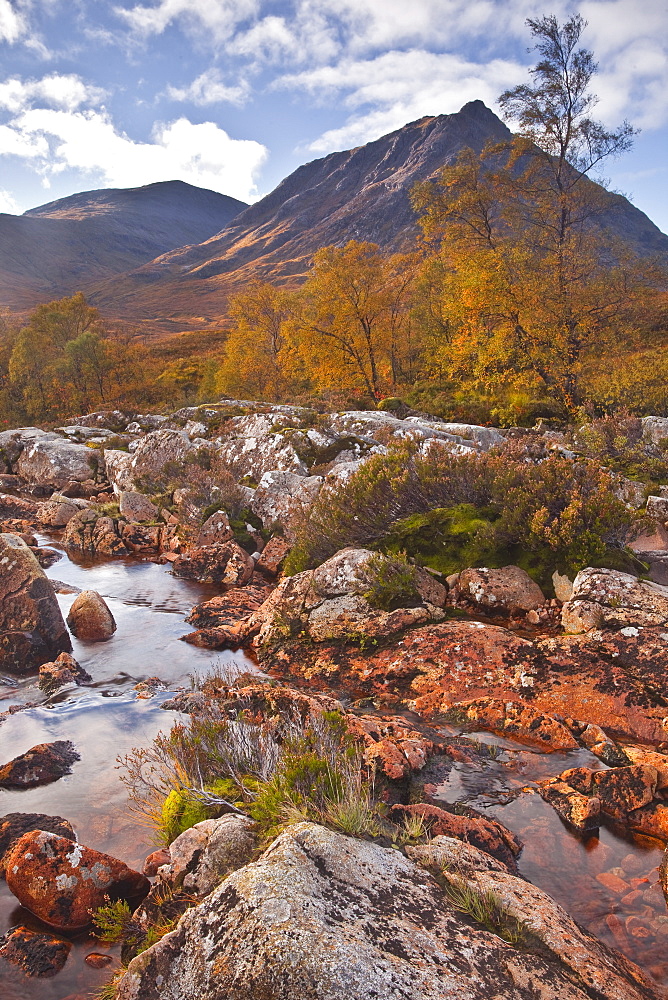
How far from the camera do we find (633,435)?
53.8 feet

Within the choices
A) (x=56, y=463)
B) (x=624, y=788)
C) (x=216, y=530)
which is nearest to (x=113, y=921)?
(x=624, y=788)

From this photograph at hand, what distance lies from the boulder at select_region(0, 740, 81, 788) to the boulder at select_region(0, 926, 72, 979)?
204 cm

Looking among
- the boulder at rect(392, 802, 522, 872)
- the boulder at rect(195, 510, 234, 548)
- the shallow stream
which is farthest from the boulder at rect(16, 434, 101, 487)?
the boulder at rect(392, 802, 522, 872)

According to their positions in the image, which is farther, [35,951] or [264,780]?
[264,780]

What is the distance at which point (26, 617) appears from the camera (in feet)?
31.0

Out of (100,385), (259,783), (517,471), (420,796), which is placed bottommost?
(420,796)

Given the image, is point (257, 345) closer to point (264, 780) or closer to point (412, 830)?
point (264, 780)

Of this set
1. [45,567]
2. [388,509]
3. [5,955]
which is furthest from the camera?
[45,567]

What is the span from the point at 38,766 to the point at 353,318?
28794mm

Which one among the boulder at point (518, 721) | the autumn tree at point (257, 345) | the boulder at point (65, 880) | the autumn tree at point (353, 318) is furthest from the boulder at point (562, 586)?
the autumn tree at point (257, 345)

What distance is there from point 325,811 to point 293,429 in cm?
1675

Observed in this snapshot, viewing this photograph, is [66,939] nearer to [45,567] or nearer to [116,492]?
[45,567]

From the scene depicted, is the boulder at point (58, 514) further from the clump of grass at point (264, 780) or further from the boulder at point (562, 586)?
the boulder at point (562, 586)

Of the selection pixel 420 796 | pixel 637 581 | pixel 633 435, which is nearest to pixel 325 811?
pixel 420 796
